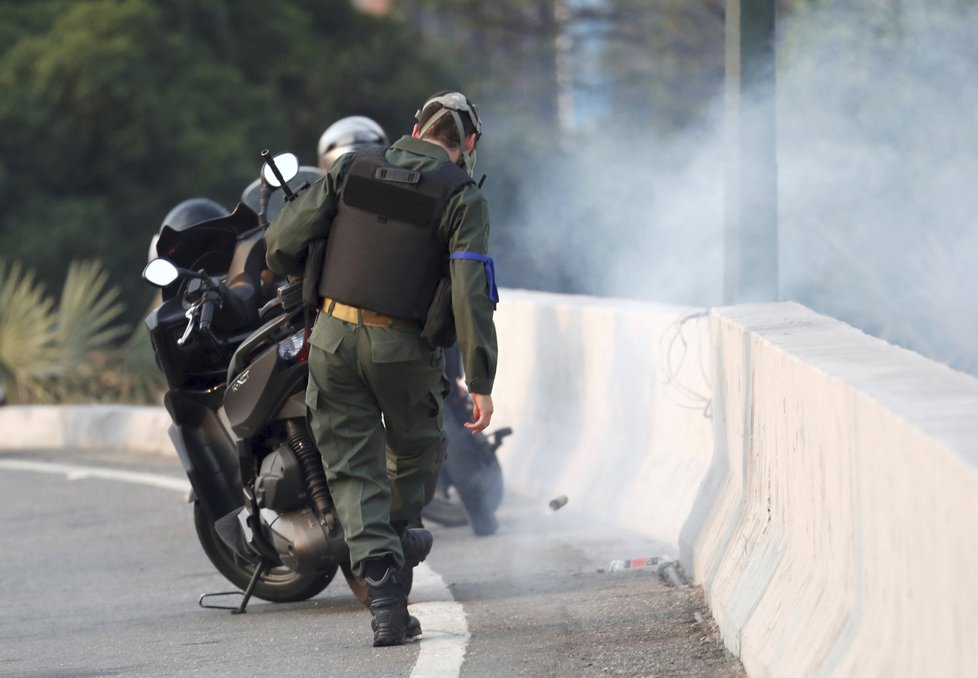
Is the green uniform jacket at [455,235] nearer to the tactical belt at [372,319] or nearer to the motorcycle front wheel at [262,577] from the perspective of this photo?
the tactical belt at [372,319]

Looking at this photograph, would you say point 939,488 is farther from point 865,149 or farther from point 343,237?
point 865,149

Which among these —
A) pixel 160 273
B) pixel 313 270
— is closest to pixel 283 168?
pixel 313 270

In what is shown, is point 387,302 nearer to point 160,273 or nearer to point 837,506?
point 160,273

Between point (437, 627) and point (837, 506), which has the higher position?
point (837, 506)

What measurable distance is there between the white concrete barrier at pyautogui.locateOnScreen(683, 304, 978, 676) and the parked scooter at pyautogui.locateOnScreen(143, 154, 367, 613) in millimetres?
1304

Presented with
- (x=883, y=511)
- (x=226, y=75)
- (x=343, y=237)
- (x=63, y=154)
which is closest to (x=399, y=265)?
(x=343, y=237)

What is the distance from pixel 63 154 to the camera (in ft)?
77.7

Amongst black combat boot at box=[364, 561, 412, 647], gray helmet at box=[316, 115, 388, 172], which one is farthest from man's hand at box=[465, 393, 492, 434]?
gray helmet at box=[316, 115, 388, 172]

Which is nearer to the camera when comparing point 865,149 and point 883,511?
point 883,511

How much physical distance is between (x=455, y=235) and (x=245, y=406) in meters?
1.05

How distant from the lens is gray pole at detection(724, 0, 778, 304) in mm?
7094

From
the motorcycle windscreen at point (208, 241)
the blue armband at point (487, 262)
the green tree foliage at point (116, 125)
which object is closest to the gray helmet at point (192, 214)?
the motorcycle windscreen at point (208, 241)

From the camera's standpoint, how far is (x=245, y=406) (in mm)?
6141

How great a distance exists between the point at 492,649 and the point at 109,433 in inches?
314
